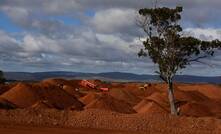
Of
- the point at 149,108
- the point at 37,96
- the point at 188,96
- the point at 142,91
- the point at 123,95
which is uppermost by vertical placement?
the point at 37,96

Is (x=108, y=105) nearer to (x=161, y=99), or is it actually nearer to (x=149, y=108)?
(x=149, y=108)

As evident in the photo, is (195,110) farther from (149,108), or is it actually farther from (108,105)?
(108,105)

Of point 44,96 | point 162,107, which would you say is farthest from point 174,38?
point 44,96

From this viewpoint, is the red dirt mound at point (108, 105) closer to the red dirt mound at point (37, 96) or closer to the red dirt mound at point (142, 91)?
the red dirt mound at point (37, 96)

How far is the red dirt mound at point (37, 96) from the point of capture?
6445 cm

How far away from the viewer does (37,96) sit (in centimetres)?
6619

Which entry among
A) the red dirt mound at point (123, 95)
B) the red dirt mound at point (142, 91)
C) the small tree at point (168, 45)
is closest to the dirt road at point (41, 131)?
the small tree at point (168, 45)

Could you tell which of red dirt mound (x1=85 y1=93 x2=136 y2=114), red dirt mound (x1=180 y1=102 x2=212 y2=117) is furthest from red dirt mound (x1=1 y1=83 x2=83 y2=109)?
red dirt mound (x1=180 y1=102 x2=212 y2=117)

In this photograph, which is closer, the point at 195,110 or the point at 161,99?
the point at 195,110

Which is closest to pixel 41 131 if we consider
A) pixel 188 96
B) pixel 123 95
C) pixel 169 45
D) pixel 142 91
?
pixel 169 45

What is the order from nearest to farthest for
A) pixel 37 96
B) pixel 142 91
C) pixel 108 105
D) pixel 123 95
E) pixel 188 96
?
1. pixel 108 105
2. pixel 37 96
3. pixel 188 96
4. pixel 123 95
5. pixel 142 91

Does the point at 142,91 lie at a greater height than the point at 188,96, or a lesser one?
greater

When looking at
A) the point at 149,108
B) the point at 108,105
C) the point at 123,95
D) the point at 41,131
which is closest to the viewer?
the point at 41,131

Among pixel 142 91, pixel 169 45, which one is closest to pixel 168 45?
pixel 169 45
